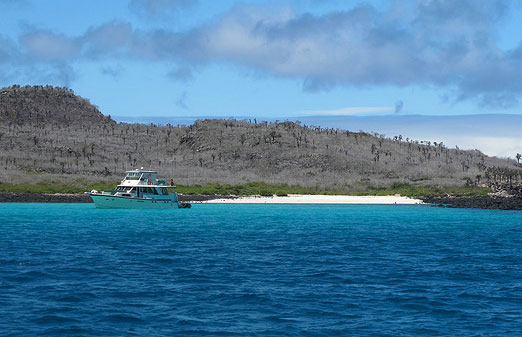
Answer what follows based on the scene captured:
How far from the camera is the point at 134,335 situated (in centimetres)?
2158

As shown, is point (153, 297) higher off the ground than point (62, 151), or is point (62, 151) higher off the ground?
point (62, 151)

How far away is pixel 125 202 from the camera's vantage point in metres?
95.8

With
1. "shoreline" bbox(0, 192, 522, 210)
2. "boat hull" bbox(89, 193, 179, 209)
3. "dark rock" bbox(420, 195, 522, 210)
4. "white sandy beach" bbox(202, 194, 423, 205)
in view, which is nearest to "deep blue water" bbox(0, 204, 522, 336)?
"boat hull" bbox(89, 193, 179, 209)

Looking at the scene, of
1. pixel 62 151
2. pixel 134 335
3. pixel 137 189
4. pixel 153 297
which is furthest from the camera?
pixel 62 151

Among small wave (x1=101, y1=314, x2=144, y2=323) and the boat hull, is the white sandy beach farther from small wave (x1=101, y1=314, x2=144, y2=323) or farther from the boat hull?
small wave (x1=101, y1=314, x2=144, y2=323)

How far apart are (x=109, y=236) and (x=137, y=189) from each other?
42391 millimetres

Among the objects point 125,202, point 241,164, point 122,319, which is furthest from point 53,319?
point 241,164

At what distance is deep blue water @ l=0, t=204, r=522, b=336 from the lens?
76.4 ft

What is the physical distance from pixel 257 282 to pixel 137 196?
6730 cm

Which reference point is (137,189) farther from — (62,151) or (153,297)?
(62,151)

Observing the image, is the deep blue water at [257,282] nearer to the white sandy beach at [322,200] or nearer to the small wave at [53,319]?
the small wave at [53,319]

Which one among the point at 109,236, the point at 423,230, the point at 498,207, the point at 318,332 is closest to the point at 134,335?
the point at 318,332

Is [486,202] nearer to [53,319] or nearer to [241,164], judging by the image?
[241,164]

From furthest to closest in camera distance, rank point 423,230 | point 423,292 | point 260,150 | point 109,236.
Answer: point 260,150 < point 423,230 < point 109,236 < point 423,292
